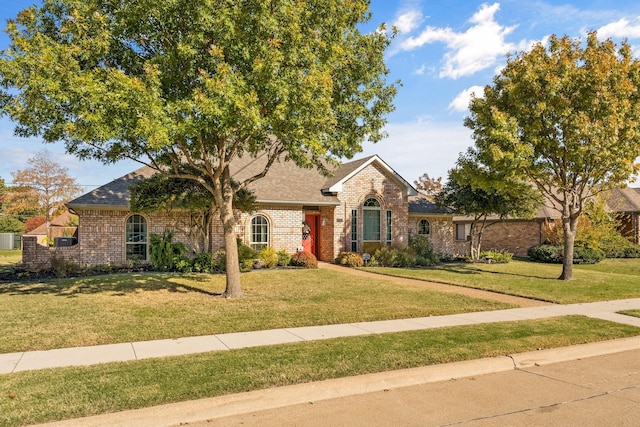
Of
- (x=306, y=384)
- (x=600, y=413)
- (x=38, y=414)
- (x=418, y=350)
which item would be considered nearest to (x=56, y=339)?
(x=38, y=414)

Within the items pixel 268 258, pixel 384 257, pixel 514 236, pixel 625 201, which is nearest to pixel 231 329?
pixel 268 258

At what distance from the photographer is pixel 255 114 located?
10086mm

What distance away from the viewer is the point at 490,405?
18.2 feet

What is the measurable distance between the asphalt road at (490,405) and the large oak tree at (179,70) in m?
6.19

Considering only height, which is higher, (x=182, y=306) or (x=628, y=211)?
(x=628, y=211)

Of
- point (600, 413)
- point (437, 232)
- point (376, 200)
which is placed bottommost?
point (600, 413)

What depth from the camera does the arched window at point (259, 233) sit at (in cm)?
2130

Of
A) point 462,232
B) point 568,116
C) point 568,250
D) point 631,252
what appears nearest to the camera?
point 568,116

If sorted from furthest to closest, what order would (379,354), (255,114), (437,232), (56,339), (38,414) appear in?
(437,232) < (255,114) < (56,339) < (379,354) < (38,414)

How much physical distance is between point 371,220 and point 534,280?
8.51m

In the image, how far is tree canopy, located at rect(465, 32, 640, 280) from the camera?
15.8m

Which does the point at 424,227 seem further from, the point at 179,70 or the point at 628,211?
the point at 179,70

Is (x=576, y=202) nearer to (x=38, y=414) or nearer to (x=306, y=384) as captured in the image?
(x=306, y=384)

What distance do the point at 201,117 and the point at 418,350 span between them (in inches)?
255
